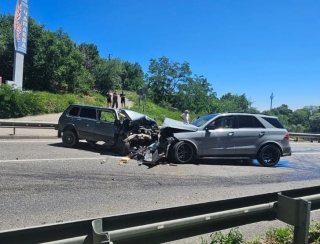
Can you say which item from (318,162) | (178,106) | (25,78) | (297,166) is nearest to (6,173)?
(297,166)

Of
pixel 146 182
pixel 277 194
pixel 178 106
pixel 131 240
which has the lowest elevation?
pixel 146 182

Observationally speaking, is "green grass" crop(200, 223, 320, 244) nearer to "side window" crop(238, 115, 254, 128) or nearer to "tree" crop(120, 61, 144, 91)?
"side window" crop(238, 115, 254, 128)

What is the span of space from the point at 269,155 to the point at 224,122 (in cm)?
204

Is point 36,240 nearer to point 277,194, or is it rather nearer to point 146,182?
point 277,194

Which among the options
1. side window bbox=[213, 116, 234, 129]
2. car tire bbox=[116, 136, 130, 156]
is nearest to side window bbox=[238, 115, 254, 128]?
side window bbox=[213, 116, 234, 129]

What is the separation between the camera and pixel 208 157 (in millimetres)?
9992

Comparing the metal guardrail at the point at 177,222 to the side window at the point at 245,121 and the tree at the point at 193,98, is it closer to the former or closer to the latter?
the side window at the point at 245,121

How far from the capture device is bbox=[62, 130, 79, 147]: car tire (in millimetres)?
12055

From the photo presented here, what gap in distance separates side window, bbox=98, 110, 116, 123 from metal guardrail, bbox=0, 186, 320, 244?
8.78 meters

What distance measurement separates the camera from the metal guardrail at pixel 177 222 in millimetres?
2146

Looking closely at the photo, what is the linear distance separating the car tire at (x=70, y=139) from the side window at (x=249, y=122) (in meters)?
6.66

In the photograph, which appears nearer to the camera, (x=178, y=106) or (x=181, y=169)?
(x=181, y=169)

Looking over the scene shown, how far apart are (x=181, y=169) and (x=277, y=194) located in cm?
569

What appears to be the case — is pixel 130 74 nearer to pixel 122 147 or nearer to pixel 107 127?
pixel 107 127
